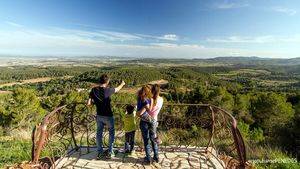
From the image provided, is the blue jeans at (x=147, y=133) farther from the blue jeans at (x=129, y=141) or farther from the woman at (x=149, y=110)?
the blue jeans at (x=129, y=141)

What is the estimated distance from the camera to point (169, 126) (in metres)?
7.36

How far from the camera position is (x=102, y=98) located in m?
5.62

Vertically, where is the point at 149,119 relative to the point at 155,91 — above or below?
below

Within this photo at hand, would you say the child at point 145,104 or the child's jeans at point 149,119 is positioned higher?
the child at point 145,104

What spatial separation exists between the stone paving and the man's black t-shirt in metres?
0.95

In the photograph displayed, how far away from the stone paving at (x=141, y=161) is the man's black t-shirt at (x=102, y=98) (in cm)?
95

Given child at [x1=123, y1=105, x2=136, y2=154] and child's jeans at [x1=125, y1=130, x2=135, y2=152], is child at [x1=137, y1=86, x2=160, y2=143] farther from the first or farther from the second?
child's jeans at [x1=125, y1=130, x2=135, y2=152]

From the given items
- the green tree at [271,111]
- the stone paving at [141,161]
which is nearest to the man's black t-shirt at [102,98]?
the stone paving at [141,161]

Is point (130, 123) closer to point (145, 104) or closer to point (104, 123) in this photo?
point (104, 123)

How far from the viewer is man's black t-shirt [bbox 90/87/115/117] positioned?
5.58 metres

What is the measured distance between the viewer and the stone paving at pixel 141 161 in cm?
557

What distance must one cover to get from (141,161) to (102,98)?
1.46 metres

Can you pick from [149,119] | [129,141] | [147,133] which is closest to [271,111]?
[129,141]

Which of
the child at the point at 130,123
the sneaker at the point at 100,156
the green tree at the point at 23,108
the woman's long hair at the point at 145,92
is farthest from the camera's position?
the green tree at the point at 23,108
